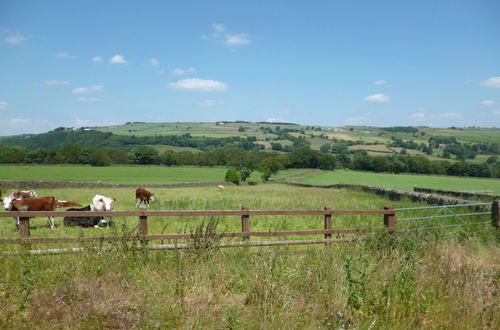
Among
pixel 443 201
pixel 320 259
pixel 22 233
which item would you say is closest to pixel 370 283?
pixel 320 259

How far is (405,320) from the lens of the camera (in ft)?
13.2

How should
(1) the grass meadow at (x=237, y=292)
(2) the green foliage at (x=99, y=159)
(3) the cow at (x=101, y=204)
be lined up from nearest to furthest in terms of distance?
(1) the grass meadow at (x=237, y=292), (3) the cow at (x=101, y=204), (2) the green foliage at (x=99, y=159)

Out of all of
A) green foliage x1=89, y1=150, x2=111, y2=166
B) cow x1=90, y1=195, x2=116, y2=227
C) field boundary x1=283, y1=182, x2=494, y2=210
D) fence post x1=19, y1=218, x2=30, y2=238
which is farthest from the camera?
green foliage x1=89, y1=150, x2=111, y2=166

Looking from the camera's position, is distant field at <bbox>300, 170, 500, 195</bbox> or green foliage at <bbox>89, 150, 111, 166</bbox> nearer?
distant field at <bbox>300, 170, 500, 195</bbox>

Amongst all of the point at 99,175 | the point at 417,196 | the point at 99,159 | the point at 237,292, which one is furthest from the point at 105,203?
the point at 99,159

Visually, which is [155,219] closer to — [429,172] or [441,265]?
[441,265]

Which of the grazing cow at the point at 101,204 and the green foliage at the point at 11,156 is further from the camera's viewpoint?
the green foliage at the point at 11,156

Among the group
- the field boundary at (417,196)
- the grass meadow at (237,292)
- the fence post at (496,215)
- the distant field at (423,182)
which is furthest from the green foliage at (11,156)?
the fence post at (496,215)

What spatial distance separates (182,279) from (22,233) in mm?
4243

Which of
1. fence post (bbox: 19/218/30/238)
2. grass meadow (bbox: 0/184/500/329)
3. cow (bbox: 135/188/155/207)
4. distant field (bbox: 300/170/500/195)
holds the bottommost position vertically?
distant field (bbox: 300/170/500/195)

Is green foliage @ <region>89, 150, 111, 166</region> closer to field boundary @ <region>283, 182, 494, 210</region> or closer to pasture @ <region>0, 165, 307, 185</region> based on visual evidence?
pasture @ <region>0, 165, 307, 185</region>

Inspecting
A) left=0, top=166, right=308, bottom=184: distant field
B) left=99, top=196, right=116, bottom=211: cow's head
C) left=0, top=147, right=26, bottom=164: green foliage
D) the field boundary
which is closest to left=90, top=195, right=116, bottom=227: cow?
left=99, top=196, right=116, bottom=211: cow's head

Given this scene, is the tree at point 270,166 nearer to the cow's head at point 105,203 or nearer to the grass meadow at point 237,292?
the cow's head at point 105,203

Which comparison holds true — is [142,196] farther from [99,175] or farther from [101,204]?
[99,175]
